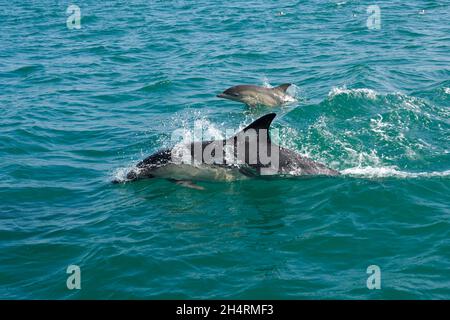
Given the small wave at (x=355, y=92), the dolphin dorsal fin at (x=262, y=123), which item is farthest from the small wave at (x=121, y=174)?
the small wave at (x=355, y=92)

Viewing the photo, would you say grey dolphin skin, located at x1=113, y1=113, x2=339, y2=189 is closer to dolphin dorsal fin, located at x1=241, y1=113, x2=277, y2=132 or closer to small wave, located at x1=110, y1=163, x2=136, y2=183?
dolphin dorsal fin, located at x1=241, y1=113, x2=277, y2=132

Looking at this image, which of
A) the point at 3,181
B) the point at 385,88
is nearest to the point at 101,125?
the point at 3,181

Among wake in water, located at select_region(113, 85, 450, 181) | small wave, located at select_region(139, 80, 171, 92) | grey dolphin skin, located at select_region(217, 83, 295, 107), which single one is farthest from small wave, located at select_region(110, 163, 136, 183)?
small wave, located at select_region(139, 80, 171, 92)

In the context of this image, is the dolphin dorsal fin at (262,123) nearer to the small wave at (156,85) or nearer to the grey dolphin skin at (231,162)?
the grey dolphin skin at (231,162)

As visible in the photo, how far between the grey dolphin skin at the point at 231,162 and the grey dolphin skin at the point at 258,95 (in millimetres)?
6189

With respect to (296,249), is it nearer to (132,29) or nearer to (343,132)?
(343,132)

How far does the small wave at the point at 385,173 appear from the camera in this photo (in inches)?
575

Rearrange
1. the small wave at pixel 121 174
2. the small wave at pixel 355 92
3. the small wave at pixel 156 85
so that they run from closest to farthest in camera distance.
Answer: the small wave at pixel 121 174 → the small wave at pixel 355 92 → the small wave at pixel 156 85

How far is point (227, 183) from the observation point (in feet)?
48.3

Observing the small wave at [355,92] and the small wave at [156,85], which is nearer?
the small wave at [355,92]

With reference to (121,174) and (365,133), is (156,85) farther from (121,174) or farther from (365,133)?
(365,133)

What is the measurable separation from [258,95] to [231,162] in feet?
22.1

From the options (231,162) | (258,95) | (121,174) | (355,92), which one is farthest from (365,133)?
(121,174)

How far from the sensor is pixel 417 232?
40.3 feet
